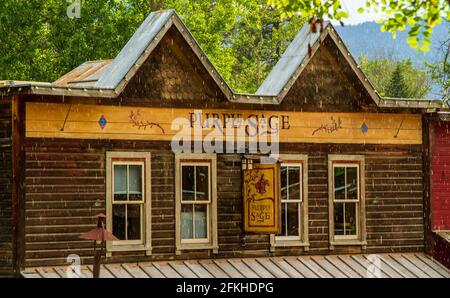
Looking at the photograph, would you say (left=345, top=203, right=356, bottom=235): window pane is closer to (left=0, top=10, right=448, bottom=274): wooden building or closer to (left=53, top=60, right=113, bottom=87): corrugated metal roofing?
(left=0, top=10, right=448, bottom=274): wooden building

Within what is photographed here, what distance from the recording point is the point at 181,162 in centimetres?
3050

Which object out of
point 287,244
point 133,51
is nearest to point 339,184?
point 287,244

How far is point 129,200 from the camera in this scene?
29688 mm

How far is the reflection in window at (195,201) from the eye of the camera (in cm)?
3064

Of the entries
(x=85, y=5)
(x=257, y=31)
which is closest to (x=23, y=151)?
(x=85, y=5)

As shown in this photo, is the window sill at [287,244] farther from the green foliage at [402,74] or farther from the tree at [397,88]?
the green foliage at [402,74]

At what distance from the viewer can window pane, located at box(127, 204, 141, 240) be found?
29750 millimetres

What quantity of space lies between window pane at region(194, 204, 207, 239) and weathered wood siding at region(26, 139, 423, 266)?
365mm

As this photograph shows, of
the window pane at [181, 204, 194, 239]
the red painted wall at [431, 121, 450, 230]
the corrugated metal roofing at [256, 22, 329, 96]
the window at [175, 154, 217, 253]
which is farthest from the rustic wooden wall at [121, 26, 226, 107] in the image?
the red painted wall at [431, 121, 450, 230]

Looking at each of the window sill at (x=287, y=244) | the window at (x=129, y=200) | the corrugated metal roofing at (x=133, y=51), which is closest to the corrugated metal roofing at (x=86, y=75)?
the corrugated metal roofing at (x=133, y=51)

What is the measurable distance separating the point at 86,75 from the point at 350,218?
766 centimetres

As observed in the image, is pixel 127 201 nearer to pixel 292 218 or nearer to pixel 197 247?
pixel 197 247
